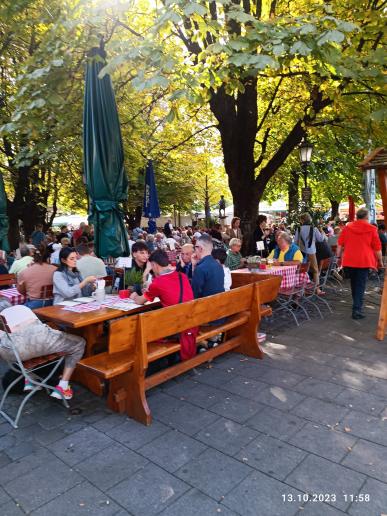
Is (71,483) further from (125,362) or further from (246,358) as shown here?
(246,358)

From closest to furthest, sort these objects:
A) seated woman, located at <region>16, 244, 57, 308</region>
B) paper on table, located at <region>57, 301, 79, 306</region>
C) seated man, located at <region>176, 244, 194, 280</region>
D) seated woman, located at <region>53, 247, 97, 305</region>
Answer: paper on table, located at <region>57, 301, 79, 306</region>
seated woman, located at <region>53, 247, 97, 305</region>
seated woman, located at <region>16, 244, 57, 308</region>
seated man, located at <region>176, 244, 194, 280</region>

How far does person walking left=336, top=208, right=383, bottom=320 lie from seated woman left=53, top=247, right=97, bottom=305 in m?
4.36

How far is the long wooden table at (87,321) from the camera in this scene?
3.68 meters

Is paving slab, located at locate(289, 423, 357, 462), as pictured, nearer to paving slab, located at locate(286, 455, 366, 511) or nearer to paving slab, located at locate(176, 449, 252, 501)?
paving slab, located at locate(286, 455, 366, 511)

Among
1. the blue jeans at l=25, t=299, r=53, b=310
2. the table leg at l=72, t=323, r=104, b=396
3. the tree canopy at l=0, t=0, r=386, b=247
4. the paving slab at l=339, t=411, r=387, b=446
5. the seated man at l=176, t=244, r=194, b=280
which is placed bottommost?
the paving slab at l=339, t=411, r=387, b=446

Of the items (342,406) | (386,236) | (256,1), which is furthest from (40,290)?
(386,236)

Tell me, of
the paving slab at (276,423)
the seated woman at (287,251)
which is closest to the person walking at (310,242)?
the seated woman at (287,251)

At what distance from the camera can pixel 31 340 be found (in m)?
3.51

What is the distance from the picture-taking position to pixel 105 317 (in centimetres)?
381

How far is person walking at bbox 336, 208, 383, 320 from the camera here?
634 centimetres

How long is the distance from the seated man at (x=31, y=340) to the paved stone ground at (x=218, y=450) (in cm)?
55

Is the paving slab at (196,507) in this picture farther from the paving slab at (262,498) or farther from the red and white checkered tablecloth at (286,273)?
the red and white checkered tablecloth at (286,273)

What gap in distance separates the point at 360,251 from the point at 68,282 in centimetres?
474

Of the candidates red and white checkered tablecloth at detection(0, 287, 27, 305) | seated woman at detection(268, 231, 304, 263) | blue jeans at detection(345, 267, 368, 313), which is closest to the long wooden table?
red and white checkered tablecloth at detection(0, 287, 27, 305)
